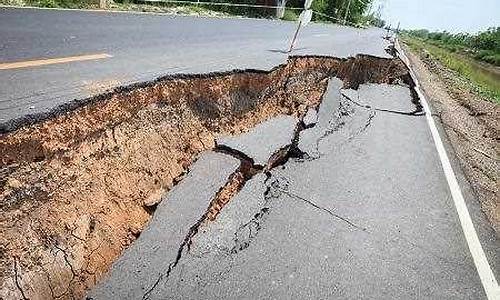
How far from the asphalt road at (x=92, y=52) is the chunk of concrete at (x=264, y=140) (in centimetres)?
107

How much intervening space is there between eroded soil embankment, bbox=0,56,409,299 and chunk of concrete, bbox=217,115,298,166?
8.6 inches

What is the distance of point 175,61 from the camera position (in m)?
6.15

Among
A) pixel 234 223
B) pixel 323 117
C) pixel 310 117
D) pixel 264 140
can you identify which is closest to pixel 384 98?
pixel 323 117

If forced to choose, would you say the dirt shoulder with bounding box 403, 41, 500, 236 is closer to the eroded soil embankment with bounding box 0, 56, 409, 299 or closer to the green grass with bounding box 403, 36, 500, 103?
the eroded soil embankment with bounding box 0, 56, 409, 299

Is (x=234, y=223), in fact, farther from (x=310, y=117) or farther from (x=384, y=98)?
(x=384, y=98)

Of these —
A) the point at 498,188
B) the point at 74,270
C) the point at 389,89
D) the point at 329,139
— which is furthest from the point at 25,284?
the point at 389,89

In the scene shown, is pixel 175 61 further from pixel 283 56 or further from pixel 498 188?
pixel 498 188

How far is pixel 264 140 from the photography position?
5.30m

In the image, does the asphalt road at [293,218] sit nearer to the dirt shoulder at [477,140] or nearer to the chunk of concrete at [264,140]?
the chunk of concrete at [264,140]

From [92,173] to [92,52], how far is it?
3340 millimetres

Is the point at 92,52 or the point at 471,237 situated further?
the point at 92,52

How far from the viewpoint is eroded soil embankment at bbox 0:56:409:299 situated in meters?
2.67

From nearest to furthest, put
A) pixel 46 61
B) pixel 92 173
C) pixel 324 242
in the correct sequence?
pixel 92 173 < pixel 324 242 < pixel 46 61

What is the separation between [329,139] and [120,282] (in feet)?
13.3
